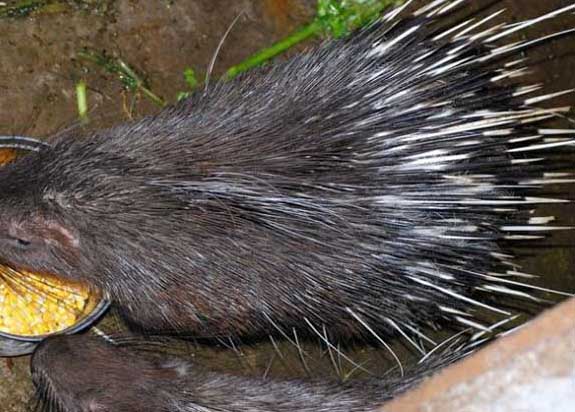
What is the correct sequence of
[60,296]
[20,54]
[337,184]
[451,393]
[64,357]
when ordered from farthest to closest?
[20,54] < [60,296] < [64,357] < [337,184] < [451,393]

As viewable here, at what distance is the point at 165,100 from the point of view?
2.85 metres

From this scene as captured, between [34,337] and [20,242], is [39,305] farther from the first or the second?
[20,242]

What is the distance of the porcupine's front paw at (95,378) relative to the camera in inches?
90.6

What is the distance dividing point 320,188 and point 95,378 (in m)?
0.79

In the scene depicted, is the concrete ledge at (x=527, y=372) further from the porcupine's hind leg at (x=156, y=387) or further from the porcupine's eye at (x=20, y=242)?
the porcupine's eye at (x=20, y=242)

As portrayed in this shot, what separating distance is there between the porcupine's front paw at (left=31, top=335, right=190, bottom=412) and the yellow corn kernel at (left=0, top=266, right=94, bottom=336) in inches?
5.9

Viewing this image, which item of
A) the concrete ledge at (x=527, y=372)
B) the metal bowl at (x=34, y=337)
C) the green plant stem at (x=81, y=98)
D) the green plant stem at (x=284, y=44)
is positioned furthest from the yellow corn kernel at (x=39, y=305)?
the concrete ledge at (x=527, y=372)

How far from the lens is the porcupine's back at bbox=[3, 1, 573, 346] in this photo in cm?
210

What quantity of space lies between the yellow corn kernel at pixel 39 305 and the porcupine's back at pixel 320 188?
30cm

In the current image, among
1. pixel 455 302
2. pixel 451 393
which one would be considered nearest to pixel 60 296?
pixel 455 302

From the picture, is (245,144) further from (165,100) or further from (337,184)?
(165,100)

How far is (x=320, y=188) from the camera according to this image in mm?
2088

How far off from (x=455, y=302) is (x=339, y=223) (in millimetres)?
448

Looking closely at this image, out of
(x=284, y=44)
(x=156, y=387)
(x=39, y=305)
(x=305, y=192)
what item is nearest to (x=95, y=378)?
(x=156, y=387)
